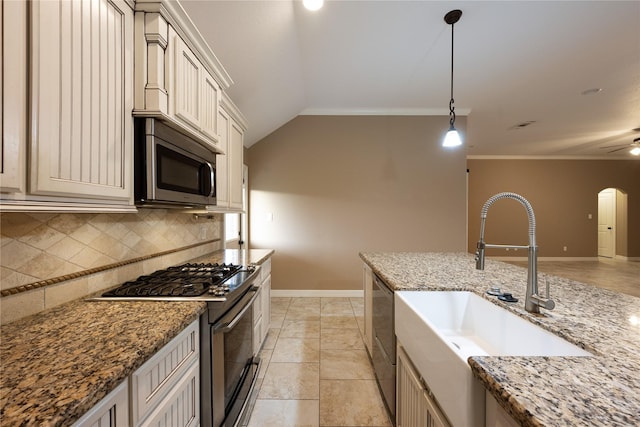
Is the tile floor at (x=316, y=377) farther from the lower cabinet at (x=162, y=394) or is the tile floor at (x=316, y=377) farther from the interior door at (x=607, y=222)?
the interior door at (x=607, y=222)

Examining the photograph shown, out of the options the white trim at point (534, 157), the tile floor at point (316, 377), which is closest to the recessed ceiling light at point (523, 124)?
the white trim at point (534, 157)

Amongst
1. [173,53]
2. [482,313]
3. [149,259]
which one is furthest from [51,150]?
[482,313]

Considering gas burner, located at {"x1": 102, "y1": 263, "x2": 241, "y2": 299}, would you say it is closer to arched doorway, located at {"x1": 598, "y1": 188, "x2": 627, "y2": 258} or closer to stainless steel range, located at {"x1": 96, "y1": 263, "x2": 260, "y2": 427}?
stainless steel range, located at {"x1": 96, "y1": 263, "x2": 260, "y2": 427}

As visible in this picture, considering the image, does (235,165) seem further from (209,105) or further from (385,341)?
(385,341)

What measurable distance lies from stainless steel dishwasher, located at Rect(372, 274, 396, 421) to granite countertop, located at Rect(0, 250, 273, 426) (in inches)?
40.7

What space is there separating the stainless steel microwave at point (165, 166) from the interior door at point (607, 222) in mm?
10435

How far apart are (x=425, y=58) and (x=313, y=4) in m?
1.35

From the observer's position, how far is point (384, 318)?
5.21 ft

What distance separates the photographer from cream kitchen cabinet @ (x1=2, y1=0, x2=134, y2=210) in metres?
0.69

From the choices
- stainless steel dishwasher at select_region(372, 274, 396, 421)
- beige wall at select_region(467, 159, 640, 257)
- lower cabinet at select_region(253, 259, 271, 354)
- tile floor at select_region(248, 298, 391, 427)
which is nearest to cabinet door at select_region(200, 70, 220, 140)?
lower cabinet at select_region(253, 259, 271, 354)

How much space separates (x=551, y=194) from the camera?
651 cm

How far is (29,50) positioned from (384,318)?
1.88 meters

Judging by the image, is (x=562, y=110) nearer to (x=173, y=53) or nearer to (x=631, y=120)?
(x=631, y=120)

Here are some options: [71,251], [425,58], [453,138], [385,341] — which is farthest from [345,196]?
[71,251]
